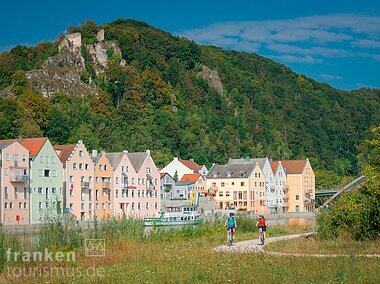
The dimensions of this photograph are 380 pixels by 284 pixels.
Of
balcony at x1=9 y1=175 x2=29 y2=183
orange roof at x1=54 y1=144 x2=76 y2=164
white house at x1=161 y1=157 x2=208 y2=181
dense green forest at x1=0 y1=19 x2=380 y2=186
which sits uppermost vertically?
dense green forest at x1=0 y1=19 x2=380 y2=186

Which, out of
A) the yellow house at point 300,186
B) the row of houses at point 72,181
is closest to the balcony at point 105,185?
the row of houses at point 72,181

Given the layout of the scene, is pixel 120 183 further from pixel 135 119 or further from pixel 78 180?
pixel 135 119

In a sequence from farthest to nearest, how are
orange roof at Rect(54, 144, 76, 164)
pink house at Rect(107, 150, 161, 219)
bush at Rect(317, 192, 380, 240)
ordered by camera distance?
pink house at Rect(107, 150, 161, 219)
orange roof at Rect(54, 144, 76, 164)
bush at Rect(317, 192, 380, 240)

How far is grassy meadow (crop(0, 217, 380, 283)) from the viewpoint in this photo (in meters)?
20.6

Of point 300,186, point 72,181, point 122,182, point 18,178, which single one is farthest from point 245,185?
point 18,178

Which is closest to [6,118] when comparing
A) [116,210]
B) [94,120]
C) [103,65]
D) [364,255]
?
[94,120]

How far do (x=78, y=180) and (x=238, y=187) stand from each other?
134 feet

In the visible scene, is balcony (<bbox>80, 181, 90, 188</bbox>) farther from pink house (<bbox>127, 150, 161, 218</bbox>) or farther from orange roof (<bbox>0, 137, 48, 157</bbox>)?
pink house (<bbox>127, 150, 161, 218</bbox>)

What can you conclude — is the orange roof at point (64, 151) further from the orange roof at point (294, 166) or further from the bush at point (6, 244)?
the bush at point (6, 244)

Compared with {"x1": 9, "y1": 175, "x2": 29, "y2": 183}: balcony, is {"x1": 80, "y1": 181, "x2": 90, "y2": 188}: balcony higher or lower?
lower

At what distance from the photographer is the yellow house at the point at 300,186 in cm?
13612

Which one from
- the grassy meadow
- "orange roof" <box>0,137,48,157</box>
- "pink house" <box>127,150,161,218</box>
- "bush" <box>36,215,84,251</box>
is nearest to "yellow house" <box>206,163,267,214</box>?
"pink house" <box>127,150,161,218</box>

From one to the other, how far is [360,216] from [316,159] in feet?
516

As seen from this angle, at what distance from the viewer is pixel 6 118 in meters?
123
